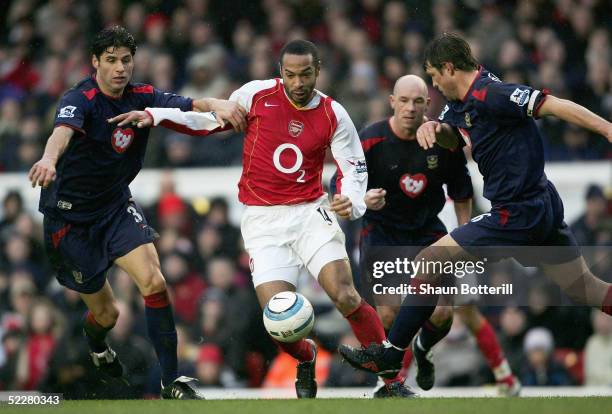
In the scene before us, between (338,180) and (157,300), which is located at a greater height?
(338,180)

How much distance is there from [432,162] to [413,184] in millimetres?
230

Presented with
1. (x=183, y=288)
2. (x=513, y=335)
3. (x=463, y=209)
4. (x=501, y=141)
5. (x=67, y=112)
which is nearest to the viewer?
(x=501, y=141)

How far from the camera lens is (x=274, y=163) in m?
7.93

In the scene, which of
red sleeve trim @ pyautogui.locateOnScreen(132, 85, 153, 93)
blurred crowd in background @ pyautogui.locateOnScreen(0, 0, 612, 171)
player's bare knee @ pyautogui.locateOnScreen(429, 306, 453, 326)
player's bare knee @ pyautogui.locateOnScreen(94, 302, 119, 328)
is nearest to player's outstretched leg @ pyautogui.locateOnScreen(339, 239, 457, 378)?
player's bare knee @ pyautogui.locateOnScreen(429, 306, 453, 326)

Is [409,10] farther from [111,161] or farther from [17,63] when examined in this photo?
[111,161]

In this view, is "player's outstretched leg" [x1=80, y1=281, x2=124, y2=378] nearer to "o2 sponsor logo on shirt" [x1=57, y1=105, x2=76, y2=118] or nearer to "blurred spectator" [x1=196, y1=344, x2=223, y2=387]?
"o2 sponsor logo on shirt" [x1=57, y1=105, x2=76, y2=118]

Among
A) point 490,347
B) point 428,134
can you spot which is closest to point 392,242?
point 490,347

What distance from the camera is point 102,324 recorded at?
8.58 metres

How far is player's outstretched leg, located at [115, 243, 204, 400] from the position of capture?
792 centimetres

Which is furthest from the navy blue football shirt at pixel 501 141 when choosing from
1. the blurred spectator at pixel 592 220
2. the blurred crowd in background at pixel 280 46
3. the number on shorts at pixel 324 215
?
the blurred crowd in background at pixel 280 46

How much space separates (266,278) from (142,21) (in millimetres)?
8514

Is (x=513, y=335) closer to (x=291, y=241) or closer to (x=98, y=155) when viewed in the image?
(x=291, y=241)

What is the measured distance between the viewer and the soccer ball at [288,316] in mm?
7527

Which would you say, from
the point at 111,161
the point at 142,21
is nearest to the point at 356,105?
the point at 142,21
